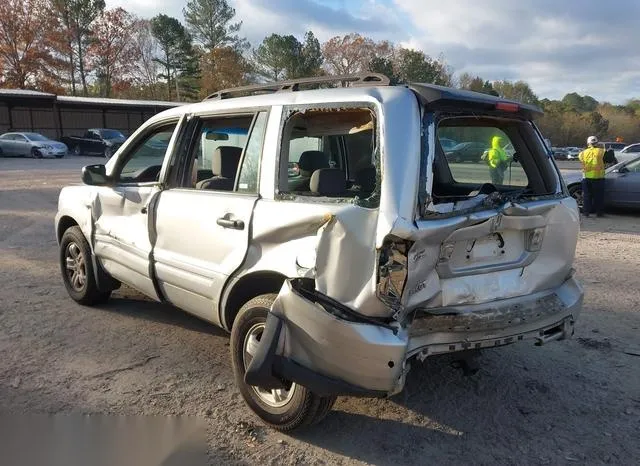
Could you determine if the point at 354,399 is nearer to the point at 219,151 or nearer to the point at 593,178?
the point at 219,151

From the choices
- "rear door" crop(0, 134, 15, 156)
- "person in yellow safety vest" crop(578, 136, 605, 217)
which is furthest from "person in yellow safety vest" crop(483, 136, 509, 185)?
"rear door" crop(0, 134, 15, 156)

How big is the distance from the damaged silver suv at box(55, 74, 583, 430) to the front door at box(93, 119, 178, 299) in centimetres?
3

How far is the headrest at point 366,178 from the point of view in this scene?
3.34 m

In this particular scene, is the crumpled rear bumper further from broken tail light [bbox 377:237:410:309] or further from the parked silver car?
the parked silver car

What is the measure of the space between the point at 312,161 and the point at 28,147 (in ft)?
98.5

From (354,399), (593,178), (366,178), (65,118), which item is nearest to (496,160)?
(366,178)

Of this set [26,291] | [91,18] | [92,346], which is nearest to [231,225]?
[92,346]

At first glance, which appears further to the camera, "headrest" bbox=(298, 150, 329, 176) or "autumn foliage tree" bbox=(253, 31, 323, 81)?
"autumn foliage tree" bbox=(253, 31, 323, 81)

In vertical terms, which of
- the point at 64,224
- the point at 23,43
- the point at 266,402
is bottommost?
the point at 266,402

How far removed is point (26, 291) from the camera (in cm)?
588

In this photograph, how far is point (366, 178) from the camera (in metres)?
3.67

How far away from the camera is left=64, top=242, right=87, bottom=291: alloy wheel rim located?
5363 mm

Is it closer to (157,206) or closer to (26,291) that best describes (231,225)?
(157,206)

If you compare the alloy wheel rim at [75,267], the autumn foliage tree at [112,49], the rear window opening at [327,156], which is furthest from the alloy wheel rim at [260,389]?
the autumn foliage tree at [112,49]
